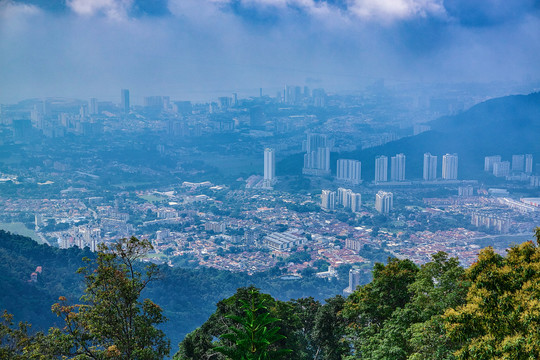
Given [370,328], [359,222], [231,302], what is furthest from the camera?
[359,222]

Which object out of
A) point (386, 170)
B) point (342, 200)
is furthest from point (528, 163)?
point (342, 200)

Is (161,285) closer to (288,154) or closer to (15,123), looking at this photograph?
(288,154)

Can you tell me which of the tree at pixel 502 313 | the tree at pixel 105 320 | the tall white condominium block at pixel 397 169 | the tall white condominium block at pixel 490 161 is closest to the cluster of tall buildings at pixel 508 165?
the tall white condominium block at pixel 490 161

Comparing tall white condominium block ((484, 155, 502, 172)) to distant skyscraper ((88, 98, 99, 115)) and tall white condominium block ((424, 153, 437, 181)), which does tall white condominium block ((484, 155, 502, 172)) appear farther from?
distant skyscraper ((88, 98, 99, 115))

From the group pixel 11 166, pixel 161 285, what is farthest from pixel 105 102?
pixel 161 285

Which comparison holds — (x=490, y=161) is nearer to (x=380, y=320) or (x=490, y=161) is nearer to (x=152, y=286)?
(x=152, y=286)
